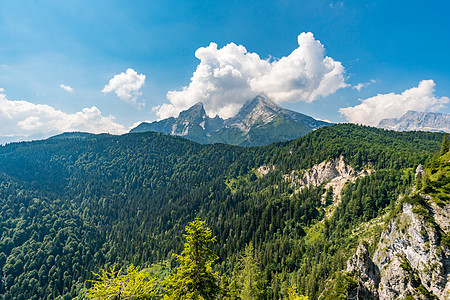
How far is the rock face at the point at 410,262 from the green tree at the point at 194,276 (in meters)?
63.8

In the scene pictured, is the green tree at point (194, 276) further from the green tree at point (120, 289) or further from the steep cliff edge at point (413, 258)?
the steep cliff edge at point (413, 258)

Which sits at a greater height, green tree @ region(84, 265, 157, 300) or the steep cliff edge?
green tree @ region(84, 265, 157, 300)

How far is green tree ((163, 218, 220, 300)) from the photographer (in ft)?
66.7

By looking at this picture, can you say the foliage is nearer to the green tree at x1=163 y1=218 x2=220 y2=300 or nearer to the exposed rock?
the exposed rock

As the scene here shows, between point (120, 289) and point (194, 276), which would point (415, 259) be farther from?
point (120, 289)

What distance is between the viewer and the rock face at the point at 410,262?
56.6 meters

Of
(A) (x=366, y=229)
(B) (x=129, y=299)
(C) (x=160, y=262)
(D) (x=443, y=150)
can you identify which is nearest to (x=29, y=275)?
(C) (x=160, y=262)

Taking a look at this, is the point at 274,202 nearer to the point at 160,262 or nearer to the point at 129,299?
the point at 160,262

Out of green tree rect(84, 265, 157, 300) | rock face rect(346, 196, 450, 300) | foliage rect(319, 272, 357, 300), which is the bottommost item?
foliage rect(319, 272, 357, 300)

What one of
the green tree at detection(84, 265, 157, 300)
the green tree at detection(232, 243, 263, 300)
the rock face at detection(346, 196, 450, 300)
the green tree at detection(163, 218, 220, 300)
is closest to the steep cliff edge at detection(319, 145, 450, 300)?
the rock face at detection(346, 196, 450, 300)

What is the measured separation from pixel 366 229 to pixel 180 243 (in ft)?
479

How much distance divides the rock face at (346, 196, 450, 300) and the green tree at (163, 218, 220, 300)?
6378cm

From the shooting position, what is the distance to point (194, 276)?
2080 centimetres

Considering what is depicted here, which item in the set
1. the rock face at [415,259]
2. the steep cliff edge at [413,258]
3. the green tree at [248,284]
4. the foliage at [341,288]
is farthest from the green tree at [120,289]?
the rock face at [415,259]
